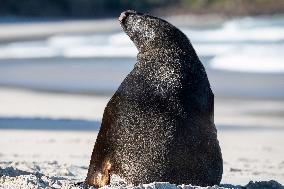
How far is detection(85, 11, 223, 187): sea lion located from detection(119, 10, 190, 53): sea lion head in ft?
0.07

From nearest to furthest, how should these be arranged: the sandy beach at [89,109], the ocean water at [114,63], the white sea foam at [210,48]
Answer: the sandy beach at [89,109] → the ocean water at [114,63] → the white sea foam at [210,48]

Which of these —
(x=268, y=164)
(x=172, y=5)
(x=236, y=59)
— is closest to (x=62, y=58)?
(x=236, y=59)

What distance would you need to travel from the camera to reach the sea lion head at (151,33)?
678cm

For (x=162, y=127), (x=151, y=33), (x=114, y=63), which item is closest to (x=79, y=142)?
(x=151, y=33)

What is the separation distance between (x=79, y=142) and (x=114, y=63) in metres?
14.2

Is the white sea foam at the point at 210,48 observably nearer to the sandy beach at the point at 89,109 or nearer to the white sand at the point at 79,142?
the sandy beach at the point at 89,109

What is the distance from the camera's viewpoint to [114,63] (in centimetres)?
2538

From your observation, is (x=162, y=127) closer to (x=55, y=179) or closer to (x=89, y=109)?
(x=55, y=179)

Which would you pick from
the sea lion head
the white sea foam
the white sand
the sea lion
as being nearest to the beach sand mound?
the white sand

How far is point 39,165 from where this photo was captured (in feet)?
29.7

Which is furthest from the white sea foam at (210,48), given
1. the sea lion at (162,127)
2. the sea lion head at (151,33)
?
the sea lion at (162,127)

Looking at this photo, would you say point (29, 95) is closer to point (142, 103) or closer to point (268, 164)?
point (268, 164)

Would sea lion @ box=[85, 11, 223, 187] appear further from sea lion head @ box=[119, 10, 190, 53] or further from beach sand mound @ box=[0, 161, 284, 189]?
beach sand mound @ box=[0, 161, 284, 189]

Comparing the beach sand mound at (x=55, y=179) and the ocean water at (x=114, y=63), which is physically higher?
the ocean water at (x=114, y=63)
